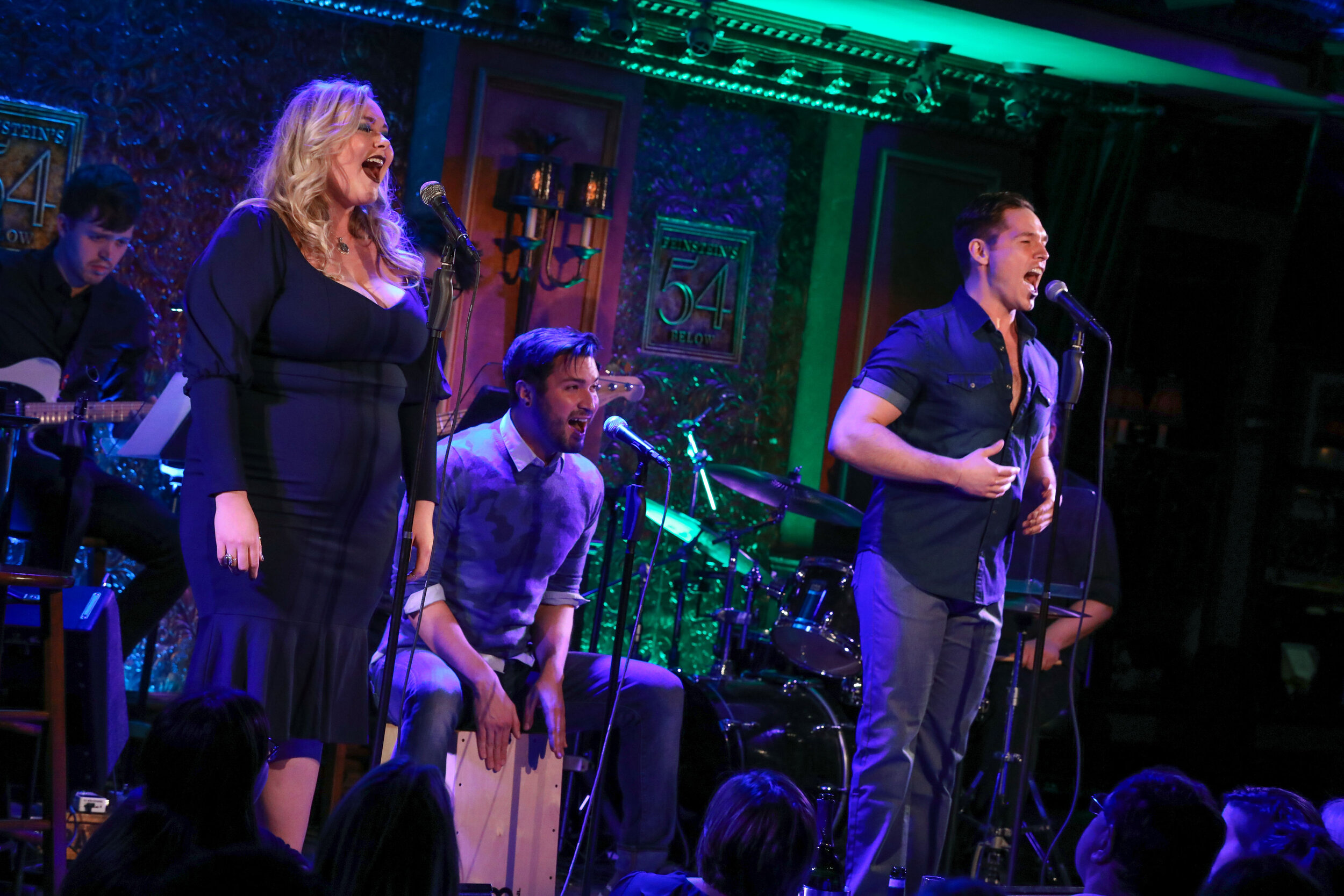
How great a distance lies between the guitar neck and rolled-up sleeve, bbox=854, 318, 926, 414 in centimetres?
277

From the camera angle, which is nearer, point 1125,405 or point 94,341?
point 94,341

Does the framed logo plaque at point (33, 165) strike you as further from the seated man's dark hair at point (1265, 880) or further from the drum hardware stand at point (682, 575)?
the seated man's dark hair at point (1265, 880)

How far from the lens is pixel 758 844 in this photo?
2143 mm

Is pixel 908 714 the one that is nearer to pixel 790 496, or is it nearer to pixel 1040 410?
pixel 1040 410

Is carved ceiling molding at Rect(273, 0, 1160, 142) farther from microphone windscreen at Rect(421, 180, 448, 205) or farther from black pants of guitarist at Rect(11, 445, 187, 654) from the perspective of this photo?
microphone windscreen at Rect(421, 180, 448, 205)

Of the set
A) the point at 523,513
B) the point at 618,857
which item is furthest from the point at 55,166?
the point at 618,857

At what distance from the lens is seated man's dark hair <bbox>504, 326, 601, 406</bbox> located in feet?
12.2

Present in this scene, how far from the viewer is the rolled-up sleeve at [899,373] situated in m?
3.50

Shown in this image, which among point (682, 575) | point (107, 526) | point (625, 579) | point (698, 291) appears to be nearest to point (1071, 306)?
point (625, 579)

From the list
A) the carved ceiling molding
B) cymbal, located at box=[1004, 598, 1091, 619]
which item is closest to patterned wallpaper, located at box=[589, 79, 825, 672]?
the carved ceiling molding

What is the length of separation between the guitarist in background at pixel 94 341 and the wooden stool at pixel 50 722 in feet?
5.43

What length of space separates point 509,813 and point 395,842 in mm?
1884

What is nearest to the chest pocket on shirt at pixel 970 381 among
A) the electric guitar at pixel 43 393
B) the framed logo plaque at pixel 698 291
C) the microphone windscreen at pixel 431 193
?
the microphone windscreen at pixel 431 193

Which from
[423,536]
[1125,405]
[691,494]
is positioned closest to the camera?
[423,536]
